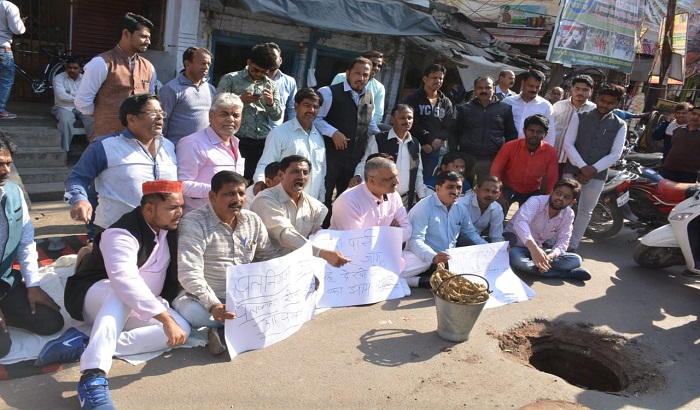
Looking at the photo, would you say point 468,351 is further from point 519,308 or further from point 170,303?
point 170,303

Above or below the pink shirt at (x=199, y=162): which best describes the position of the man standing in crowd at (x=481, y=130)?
above

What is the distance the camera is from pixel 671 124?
30.7ft

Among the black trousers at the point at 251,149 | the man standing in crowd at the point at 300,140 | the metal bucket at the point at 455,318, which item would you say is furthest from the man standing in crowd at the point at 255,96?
the metal bucket at the point at 455,318

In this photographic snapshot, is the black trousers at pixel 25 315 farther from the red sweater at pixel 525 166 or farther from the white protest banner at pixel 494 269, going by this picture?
the red sweater at pixel 525 166

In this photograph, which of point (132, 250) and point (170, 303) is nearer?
point (132, 250)

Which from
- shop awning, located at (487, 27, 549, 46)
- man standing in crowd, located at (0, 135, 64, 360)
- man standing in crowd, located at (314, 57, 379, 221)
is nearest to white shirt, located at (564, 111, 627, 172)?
man standing in crowd, located at (314, 57, 379, 221)

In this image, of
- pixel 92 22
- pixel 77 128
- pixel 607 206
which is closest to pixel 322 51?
pixel 92 22

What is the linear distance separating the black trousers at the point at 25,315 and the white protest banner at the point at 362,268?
186cm

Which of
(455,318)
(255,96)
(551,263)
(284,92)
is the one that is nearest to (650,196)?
(551,263)

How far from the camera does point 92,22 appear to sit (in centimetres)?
888

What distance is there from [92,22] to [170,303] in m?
6.89

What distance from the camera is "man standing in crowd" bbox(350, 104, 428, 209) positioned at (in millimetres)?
5484

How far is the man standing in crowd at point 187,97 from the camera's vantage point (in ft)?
15.7

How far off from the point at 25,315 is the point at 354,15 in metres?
7.39
